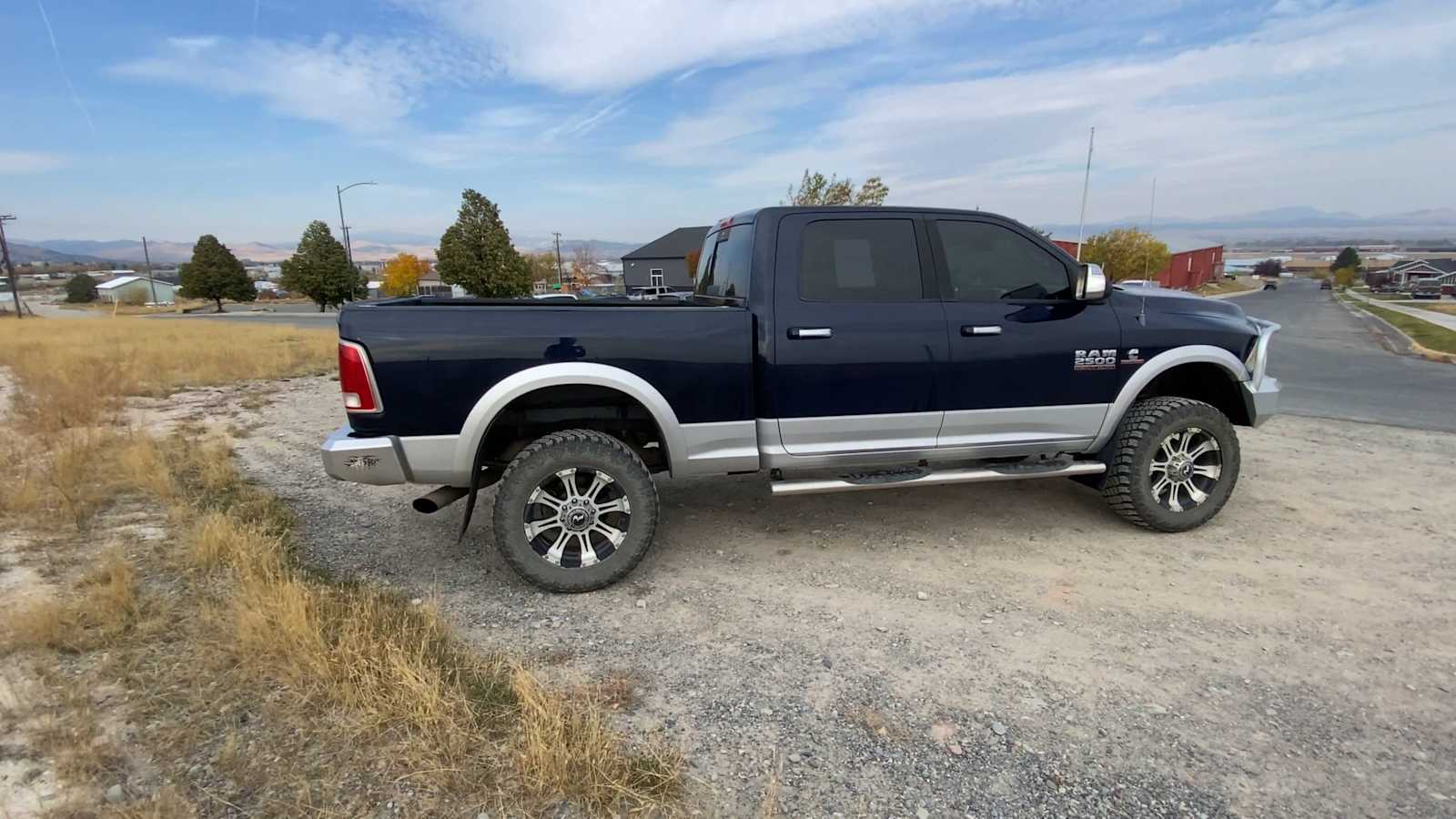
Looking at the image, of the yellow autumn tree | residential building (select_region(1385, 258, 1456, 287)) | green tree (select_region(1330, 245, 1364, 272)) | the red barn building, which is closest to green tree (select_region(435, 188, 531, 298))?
the yellow autumn tree

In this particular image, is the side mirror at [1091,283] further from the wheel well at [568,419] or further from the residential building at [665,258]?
the residential building at [665,258]

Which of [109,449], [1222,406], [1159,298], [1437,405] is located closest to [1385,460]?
[1222,406]

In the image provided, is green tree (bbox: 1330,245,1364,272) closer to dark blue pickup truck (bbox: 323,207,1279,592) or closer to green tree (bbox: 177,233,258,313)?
dark blue pickup truck (bbox: 323,207,1279,592)

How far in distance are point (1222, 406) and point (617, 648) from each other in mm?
4464

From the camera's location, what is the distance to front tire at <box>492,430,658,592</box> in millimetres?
3639

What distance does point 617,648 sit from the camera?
10.4 feet

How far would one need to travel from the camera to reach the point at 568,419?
154 inches

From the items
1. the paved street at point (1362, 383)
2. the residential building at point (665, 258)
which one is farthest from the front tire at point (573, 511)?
the residential building at point (665, 258)

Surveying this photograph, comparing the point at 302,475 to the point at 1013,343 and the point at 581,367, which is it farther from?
the point at 1013,343

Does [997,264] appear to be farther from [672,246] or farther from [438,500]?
[672,246]

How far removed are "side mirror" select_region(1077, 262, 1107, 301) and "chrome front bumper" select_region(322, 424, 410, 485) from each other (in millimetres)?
3951

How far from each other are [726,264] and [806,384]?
3.99ft

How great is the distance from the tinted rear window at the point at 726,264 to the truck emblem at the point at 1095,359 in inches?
81.8

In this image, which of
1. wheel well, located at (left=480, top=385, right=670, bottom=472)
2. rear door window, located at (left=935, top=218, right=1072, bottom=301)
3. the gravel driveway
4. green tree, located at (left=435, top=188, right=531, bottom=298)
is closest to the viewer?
the gravel driveway
